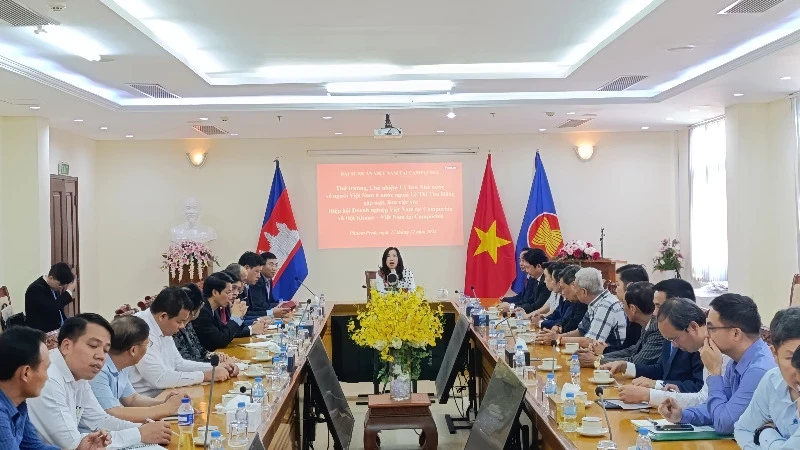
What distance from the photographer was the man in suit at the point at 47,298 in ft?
23.9

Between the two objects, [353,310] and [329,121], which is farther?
[329,121]

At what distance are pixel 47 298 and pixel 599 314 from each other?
469cm

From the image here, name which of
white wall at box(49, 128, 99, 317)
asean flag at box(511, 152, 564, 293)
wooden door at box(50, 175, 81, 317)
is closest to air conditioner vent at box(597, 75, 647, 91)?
asean flag at box(511, 152, 564, 293)

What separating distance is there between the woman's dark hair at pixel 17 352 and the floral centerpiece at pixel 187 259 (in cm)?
764

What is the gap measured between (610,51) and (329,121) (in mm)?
3830

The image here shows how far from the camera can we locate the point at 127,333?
3486mm

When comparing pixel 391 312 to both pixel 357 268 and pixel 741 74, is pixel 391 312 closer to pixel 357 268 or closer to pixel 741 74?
pixel 741 74

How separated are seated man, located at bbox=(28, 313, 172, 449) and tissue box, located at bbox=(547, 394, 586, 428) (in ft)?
4.93

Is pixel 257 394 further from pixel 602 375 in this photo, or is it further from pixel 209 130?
pixel 209 130

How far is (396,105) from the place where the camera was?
27.5 ft

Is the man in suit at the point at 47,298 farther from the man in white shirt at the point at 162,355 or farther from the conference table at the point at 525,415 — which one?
the man in white shirt at the point at 162,355

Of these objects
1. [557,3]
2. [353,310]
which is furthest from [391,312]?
[353,310]

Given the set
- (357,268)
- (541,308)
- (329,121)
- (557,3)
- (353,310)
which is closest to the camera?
(557,3)

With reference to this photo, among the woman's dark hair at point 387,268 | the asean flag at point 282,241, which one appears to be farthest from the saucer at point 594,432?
the asean flag at point 282,241
